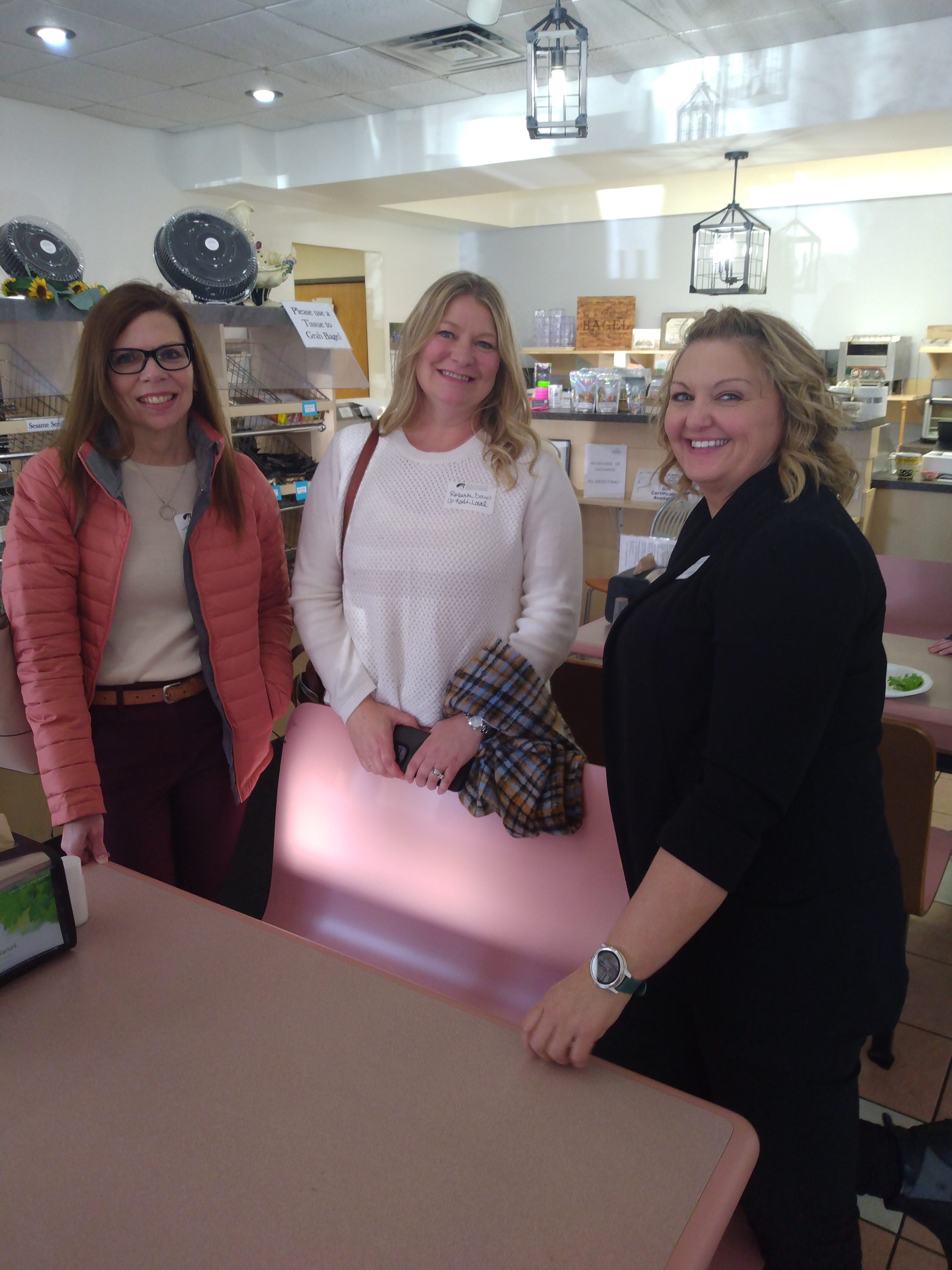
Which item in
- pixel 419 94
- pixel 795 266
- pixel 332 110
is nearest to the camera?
pixel 419 94

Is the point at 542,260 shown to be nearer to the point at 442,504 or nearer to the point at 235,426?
the point at 235,426

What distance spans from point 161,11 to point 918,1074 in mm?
4868

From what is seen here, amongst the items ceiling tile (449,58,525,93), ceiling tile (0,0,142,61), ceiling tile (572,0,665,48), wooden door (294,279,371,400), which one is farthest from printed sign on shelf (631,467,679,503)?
wooden door (294,279,371,400)

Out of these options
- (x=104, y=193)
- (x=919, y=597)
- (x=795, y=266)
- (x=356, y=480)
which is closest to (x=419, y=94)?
(x=104, y=193)

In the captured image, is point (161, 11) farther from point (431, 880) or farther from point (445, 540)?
point (431, 880)

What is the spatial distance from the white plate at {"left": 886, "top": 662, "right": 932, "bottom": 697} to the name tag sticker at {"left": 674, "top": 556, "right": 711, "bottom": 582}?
49.8 inches

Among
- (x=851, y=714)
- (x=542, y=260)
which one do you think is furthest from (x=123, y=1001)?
(x=542, y=260)

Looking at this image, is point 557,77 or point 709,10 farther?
point 709,10

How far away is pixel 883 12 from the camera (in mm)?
4176

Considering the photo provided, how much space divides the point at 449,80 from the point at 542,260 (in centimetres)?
436

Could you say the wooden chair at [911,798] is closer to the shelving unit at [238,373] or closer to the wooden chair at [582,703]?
the wooden chair at [582,703]

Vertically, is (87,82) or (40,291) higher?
(87,82)

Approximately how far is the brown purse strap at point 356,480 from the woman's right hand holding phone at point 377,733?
27 cm

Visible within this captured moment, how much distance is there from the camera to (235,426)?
3.81 m
